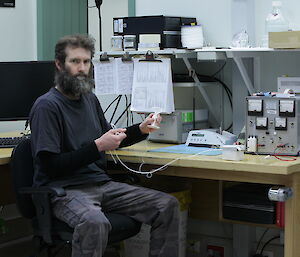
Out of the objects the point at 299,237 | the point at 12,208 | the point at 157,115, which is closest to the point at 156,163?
the point at 157,115

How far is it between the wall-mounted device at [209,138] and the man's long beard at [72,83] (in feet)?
2.24

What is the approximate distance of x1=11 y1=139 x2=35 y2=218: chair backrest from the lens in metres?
2.98

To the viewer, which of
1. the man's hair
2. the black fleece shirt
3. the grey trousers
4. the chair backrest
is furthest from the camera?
the man's hair

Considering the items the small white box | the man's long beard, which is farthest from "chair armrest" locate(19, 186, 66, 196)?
the small white box

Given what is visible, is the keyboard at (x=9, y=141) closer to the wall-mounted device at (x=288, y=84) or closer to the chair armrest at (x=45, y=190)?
the chair armrest at (x=45, y=190)

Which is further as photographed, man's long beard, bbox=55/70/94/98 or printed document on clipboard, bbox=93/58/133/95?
printed document on clipboard, bbox=93/58/133/95

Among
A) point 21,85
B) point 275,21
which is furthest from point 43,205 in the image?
point 275,21

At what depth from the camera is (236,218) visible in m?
3.30

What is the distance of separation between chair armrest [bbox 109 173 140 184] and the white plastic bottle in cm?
98

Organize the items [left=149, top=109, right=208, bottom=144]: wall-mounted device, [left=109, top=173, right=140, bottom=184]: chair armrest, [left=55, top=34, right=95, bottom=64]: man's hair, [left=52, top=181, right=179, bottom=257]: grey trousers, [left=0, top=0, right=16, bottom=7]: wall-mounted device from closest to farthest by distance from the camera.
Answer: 1. [left=52, top=181, right=179, bottom=257]: grey trousers
2. [left=55, top=34, right=95, bottom=64]: man's hair
3. [left=109, top=173, right=140, bottom=184]: chair armrest
4. [left=149, top=109, right=208, bottom=144]: wall-mounted device
5. [left=0, top=0, right=16, bottom=7]: wall-mounted device

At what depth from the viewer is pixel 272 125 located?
121 inches

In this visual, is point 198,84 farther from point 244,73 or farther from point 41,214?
point 41,214

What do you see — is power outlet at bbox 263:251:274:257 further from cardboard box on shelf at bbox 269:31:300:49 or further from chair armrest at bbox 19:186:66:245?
chair armrest at bbox 19:186:66:245

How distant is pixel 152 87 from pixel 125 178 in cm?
56
